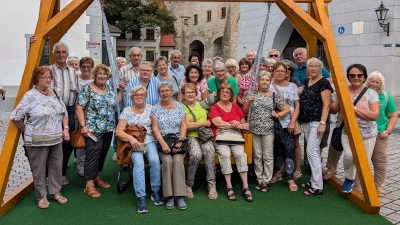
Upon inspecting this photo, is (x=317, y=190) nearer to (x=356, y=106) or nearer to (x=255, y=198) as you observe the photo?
(x=255, y=198)

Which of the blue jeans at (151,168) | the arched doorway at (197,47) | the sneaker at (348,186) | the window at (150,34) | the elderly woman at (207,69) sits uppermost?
the window at (150,34)

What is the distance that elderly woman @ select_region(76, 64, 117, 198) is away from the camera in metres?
4.71

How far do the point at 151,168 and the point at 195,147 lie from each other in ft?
1.95

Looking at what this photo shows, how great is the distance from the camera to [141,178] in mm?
4461

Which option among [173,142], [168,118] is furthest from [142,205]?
[168,118]

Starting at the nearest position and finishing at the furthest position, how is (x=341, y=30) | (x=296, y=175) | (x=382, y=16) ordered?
(x=296, y=175) → (x=382, y=16) → (x=341, y=30)

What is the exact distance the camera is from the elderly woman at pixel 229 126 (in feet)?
15.6

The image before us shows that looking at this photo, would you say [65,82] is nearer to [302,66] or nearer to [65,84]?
[65,84]

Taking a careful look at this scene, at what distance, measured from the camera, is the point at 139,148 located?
4.55 m

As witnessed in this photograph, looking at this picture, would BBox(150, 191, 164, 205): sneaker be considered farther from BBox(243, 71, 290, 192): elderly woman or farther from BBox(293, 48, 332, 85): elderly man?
BBox(293, 48, 332, 85): elderly man

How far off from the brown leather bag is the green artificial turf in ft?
1.71

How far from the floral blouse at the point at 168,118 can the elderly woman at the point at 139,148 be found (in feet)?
0.35

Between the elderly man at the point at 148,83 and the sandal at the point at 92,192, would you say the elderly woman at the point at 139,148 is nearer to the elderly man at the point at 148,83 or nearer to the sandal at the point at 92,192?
the elderly man at the point at 148,83

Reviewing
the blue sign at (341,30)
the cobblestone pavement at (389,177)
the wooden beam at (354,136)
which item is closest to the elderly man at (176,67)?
the wooden beam at (354,136)
